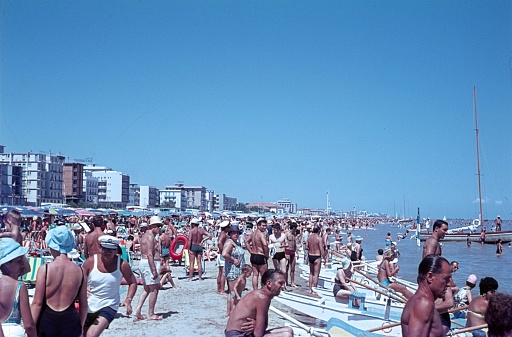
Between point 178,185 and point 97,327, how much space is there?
444ft

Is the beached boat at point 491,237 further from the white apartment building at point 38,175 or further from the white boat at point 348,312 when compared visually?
the white apartment building at point 38,175

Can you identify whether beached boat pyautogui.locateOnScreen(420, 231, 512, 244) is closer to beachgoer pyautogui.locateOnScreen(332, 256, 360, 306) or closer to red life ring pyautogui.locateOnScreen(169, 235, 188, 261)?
red life ring pyautogui.locateOnScreen(169, 235, 188, 261)

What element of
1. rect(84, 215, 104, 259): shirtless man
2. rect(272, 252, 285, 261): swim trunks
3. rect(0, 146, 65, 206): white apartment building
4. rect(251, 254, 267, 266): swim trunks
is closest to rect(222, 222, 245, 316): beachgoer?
rect(251, 254, 267, 266): swim trunks

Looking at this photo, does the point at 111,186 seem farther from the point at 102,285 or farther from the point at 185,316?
the point at 102,285

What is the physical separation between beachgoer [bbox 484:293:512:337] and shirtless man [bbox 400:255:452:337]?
325 mm

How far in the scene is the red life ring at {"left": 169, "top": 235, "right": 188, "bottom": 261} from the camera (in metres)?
14.2

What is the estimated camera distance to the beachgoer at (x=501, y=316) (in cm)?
279

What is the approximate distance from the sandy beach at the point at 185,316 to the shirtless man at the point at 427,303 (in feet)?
13.6

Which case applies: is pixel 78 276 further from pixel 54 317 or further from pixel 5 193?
pixel 5 193

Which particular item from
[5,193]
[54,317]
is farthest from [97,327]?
[5,193]

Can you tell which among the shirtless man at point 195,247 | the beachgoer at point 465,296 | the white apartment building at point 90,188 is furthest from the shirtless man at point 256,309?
the white apartment building at point 90,188

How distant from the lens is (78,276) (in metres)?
3.61

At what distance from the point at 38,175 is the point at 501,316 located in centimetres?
8559

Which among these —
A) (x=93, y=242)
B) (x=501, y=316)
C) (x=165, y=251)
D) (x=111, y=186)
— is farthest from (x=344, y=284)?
(x=111, y=186)
